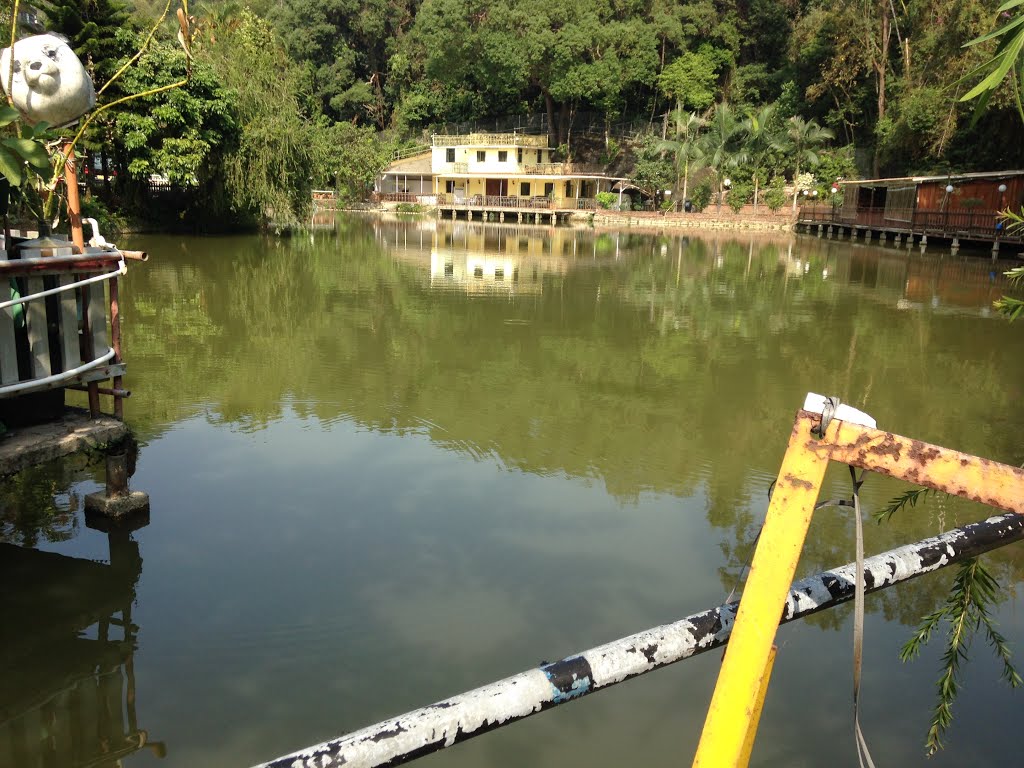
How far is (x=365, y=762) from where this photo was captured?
125 centimetres

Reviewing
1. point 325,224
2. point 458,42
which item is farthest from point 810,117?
point 325,224

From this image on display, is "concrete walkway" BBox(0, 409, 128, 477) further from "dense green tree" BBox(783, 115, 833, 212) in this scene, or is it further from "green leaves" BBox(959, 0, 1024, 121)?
"dense green tree" BBox(783, 115, 833, 212)

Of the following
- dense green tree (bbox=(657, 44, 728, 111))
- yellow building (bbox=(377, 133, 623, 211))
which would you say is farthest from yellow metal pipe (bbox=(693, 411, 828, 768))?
dense green tree (bbox=(657, 44, 728, 111))

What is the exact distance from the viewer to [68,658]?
161 inches

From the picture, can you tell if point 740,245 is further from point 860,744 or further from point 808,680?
point 860,744

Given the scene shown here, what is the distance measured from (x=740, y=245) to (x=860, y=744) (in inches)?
1185

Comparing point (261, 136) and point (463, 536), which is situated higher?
point (261, 136)

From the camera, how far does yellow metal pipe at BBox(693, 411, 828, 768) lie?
4.95 feet

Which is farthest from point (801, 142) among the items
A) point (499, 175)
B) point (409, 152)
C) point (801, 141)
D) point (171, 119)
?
point (171, 119)

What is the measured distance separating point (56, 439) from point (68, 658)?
126 centimetres

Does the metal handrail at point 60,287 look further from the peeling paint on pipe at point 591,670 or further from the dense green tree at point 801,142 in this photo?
the dense green tree at point 801,142

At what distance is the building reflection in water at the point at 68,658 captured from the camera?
3.55 meters

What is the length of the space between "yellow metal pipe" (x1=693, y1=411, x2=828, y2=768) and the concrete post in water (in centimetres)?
468

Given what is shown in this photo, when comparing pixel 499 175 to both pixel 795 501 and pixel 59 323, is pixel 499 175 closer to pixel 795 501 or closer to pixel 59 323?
pixel 59 323
